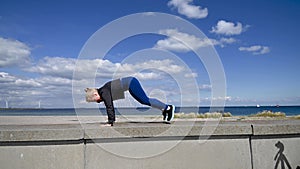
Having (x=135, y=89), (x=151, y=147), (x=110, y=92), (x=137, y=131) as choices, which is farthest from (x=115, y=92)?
(x=151, y=147)

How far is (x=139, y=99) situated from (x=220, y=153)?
1635mm

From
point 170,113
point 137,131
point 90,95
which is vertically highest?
point 90,95

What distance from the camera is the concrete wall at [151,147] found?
397 centimetres

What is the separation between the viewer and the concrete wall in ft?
13.0

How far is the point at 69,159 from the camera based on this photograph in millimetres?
4059

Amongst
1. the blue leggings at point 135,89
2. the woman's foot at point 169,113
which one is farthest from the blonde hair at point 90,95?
A: the woman's foot at point 169,113

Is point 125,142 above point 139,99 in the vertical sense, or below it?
below

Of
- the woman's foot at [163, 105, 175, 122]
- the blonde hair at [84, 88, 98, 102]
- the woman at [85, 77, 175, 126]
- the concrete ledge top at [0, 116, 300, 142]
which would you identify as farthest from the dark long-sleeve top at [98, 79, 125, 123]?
the woman's foot at [163, 105, 175, 122]

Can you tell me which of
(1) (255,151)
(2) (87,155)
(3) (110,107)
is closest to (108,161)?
(2) (87,155)

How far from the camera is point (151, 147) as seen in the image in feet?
13.9

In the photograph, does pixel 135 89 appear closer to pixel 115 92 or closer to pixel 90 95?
pixel 115 92

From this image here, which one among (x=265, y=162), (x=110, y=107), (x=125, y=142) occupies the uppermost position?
(x=110, y=107)

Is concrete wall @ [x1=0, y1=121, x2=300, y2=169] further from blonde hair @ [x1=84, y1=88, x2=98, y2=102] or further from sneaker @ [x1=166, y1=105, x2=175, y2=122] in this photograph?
sneaker @ [x1=166, y1=105, x2=175, y2=122]

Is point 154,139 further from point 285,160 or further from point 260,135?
point 285,160
